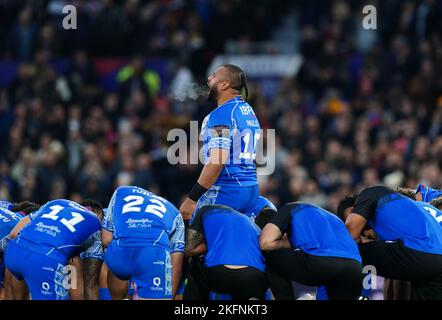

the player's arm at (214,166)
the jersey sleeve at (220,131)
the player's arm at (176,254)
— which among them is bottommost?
the player's arm at (176,254)

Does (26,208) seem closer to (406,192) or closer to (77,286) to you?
(77,286)

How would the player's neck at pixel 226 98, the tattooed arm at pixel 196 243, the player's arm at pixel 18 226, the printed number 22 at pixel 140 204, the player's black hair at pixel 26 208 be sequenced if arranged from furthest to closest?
1. the player's black hair at pixel 26 208
2. the player's arm at pixel 18 226
3. the player's neck at pixel 226 98
4. the printed number 22 at pixel 140 204
5. the tattooed arm at pixel 196 243

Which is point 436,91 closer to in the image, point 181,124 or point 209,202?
point 181,124

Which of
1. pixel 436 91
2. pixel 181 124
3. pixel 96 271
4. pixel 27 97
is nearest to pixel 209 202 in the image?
pixel 96 271

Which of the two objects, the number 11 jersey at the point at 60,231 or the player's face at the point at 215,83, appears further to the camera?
the player's face at the point at 215,83

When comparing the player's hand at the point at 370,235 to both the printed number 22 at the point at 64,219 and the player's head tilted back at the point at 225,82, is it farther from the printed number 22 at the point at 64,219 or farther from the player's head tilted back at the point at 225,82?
the printed number 22 at the point at 64,219

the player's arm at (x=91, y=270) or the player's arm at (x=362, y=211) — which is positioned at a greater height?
the player's arm at (x=362, y=211)

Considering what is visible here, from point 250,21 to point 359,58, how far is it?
2434 millimetres

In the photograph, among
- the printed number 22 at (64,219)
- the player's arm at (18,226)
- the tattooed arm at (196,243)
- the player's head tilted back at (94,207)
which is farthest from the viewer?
the player's head tilted back at (94,207)

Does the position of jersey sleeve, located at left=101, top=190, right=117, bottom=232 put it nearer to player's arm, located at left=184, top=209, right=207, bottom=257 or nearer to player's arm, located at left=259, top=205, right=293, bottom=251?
player's arm, located at left=184, top=209, right=207, bottom=257

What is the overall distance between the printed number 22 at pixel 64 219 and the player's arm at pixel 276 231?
1.81m

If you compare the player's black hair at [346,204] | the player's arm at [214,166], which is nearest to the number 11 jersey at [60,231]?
the player's arm at [214,166]

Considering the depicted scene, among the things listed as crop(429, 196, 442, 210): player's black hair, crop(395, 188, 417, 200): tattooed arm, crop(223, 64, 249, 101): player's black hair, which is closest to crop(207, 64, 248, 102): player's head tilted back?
crop(223, 64, 249, 101): player's black hair

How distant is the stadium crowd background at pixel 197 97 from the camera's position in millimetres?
16828
